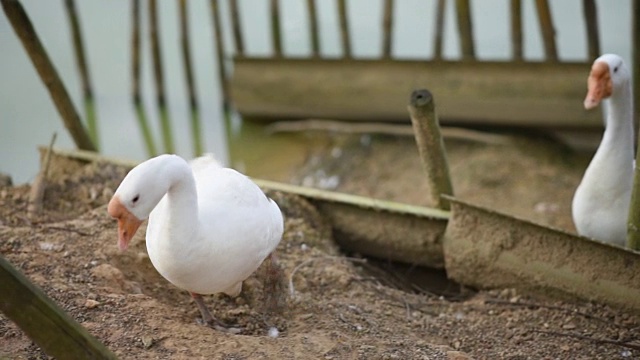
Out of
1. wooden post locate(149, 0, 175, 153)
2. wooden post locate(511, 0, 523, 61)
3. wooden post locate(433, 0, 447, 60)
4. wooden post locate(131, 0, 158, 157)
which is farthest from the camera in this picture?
wooden post locate(131, 0, 158, 157)

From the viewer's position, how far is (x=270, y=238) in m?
4.07

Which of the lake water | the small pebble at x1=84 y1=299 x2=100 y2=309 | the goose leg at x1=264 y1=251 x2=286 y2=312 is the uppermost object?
the small pebble at x1=84 y1=299 x2=100 y2=309

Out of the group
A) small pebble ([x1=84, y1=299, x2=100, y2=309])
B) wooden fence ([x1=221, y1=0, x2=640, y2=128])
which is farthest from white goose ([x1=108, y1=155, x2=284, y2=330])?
wooden fence ([x1=221, y1=0, x2=640, y2=128])

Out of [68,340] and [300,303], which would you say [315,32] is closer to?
[300,303]

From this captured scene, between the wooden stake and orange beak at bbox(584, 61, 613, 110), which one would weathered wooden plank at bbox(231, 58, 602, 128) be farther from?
the wooden stake

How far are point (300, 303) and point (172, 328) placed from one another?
806mm

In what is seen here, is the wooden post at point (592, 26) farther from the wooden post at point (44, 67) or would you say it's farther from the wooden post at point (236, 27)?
the wooden post at point (44, 67)

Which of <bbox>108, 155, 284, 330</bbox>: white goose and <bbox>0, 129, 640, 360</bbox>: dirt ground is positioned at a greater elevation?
<bbox>108, 155, 284, 330</bbox>: white goose

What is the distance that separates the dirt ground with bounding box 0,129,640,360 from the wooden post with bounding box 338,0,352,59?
9.49 ft

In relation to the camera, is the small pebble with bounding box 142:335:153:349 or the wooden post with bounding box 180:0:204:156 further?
the wooden post with bounding box 180:0:204:156

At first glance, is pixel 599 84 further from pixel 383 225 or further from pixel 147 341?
pixel 147 341

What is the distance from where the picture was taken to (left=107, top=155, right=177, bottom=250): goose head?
3406 mm

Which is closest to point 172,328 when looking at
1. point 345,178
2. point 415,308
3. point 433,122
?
point 415,308

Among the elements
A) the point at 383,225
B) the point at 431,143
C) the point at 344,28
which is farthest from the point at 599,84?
the point at 344,28
